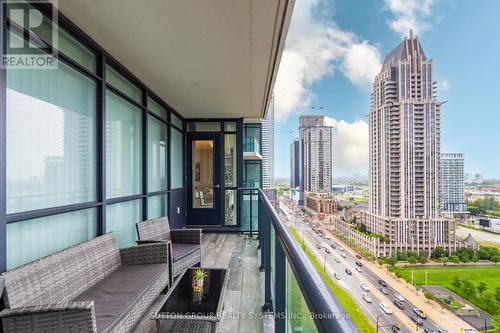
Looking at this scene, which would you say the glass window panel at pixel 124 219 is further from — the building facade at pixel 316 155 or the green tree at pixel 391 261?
the building facade at pixel 316 155

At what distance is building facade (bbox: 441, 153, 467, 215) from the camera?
148 inches

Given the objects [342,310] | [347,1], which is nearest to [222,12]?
[342,310]

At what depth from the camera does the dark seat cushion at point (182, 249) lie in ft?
10.1

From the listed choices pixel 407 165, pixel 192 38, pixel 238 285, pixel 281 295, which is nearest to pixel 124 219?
pixel 238 285

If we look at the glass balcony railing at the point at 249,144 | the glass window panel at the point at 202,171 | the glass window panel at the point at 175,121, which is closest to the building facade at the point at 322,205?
the glass balcony railing at the point at 249,144

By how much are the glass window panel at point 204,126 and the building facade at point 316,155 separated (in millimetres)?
3234

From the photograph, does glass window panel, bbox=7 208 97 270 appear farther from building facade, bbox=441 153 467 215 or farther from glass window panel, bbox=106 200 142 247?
building facade, bbox=441 153 467 215

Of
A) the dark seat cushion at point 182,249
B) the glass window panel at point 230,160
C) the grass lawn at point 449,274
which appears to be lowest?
the grass lawn at point 449,274

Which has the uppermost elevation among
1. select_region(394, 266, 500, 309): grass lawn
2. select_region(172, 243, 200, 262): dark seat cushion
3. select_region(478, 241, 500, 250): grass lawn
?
select_region(478, 241, 500, 250): grass lawn

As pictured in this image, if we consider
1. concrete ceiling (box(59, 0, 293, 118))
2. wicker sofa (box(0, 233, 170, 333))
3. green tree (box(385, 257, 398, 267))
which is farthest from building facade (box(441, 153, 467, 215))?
wicker sofa (box(0, 233, 170, 333))

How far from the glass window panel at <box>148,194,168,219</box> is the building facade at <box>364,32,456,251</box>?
352 cm

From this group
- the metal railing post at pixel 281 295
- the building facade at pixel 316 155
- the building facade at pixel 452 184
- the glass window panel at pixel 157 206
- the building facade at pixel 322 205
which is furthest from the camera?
the building facade at pixel 316 155

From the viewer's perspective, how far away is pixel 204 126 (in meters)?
6.31

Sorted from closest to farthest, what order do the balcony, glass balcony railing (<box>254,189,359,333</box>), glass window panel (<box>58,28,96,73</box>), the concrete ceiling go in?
glass balcony railing (<box>254,189,359,333</box>), the concrete ceiling, glass window panel (<box>58,28,96,73</box>), the balcony
